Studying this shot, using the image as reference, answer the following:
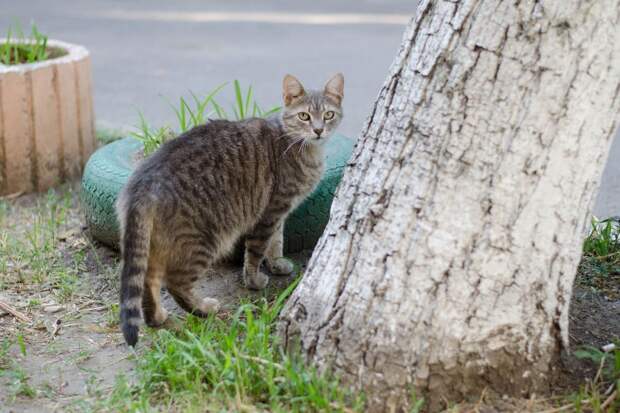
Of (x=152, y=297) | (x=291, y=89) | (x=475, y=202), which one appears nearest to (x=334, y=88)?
(x=291, y=89)

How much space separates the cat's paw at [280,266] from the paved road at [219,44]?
264 cm

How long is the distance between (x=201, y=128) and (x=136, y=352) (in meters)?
1.13

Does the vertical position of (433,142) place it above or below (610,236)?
above

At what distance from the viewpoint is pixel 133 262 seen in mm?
3547

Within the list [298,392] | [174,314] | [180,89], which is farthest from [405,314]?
[180,89]

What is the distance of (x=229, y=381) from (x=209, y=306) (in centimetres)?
95

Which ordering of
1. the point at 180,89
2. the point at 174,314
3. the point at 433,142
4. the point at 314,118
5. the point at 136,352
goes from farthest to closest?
the point at 180,89
the point at 314,118
the point at 174,314
the point at 136,352
the point at 433,142

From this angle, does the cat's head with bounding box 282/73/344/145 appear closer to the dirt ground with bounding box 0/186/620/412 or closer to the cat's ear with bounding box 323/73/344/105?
the cat's ear with bounding box 323/73/344/105

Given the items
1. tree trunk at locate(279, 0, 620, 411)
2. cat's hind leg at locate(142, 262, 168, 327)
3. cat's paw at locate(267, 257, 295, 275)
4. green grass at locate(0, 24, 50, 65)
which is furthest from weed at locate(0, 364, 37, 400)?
green grass at locate(0, 24, 50, 65)

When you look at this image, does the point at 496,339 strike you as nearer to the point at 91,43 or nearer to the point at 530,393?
the point at 530,393

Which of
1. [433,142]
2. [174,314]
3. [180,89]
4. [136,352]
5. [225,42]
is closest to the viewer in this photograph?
[433,142]

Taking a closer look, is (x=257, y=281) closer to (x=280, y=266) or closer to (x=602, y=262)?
(x=280, y=266)

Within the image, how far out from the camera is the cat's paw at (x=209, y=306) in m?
3.94

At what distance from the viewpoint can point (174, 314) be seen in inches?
161
